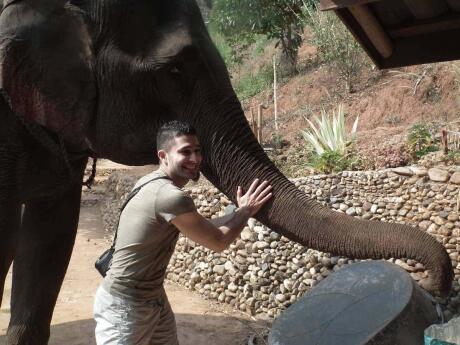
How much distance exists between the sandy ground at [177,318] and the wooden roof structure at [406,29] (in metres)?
3.09

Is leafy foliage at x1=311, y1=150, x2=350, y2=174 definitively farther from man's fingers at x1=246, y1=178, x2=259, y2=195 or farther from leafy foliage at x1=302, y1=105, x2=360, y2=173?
man's fingers at x1=246, y1=178, x2=259, y2=195

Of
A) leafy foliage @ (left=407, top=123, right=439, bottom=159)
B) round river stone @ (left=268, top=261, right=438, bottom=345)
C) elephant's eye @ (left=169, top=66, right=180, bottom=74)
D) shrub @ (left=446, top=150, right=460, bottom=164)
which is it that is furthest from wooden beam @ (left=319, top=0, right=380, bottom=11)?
leafy foliage @ (left=407, top=123, right=439, bottom=159)

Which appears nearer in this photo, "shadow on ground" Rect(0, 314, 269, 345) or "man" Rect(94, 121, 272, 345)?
"man" Rect(94, 121, 272, 345)

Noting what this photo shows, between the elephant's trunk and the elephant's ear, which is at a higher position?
the elephant's ear

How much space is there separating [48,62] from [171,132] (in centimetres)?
91

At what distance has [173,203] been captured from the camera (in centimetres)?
274

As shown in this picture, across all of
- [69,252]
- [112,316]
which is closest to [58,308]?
[69,252]

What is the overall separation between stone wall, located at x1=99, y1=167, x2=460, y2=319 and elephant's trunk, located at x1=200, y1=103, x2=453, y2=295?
3455 mm

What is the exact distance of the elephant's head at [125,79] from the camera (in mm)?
3150

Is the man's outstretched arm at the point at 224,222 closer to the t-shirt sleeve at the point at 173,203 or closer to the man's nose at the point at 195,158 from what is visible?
the t-shirt sleeve at the point at 173,203

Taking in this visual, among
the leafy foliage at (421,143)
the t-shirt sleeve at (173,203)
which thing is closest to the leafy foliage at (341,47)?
the leafy foliage at (421,143)

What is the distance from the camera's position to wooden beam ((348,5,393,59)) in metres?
3.51

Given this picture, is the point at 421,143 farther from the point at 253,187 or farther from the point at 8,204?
the point at 8,204

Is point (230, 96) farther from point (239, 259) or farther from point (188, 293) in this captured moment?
point (188, 293)
